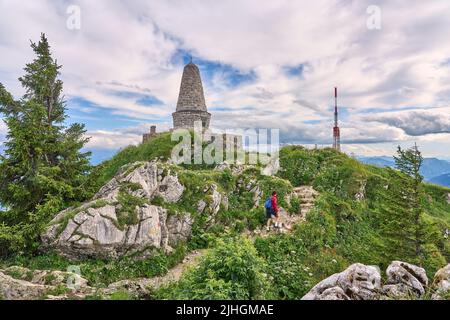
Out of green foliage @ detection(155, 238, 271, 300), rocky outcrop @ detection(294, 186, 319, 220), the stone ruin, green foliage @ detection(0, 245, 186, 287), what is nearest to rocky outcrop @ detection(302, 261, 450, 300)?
green foliage @ detection(155, 238, 271, 300)


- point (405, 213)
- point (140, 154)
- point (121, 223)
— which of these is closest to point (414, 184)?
point (405, 213)

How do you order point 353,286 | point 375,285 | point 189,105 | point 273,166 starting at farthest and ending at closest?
point 189,105
point 273,166
point 375,285
point 353,286

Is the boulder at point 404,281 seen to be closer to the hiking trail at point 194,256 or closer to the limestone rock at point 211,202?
the hiking trail at point 194,256

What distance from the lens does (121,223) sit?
514 inches

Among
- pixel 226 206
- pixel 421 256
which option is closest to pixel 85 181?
pixel 226 206

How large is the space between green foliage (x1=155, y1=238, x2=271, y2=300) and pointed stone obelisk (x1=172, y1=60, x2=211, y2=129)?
2718 centimetres

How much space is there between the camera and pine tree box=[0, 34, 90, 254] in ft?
43.6

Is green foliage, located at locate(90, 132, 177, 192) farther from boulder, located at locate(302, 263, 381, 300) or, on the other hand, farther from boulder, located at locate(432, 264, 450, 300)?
boulder, located at locate(432, 264, 450, 300)

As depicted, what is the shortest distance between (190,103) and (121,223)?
24.5 meters

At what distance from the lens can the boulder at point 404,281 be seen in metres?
9.02

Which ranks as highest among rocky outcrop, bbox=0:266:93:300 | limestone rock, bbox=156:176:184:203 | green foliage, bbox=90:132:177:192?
green foliage, bbox=90:132:177:192

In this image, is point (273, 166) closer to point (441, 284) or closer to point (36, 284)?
point (441, 284)

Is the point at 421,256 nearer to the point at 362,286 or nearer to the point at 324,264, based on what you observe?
the point at 324,264
